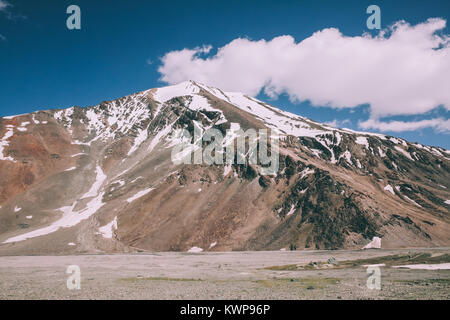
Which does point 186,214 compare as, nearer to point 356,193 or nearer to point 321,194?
point 321,194

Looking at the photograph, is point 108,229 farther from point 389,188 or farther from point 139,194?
point 389,188

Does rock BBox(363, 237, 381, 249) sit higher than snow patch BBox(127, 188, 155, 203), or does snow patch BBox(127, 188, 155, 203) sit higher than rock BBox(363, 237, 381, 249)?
snow patch BBox(127, 188, 155, 203)

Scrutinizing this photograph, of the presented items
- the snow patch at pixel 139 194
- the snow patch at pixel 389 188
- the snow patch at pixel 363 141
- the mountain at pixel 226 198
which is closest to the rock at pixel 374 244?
the mountain at pixel 226 198

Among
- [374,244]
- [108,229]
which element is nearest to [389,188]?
[374,244]

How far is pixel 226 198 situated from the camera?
119 m

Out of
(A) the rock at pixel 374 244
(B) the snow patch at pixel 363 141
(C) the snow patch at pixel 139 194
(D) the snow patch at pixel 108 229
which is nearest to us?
(A) the rock at pixel 374 244

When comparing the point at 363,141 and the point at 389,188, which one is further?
the point at 363,141

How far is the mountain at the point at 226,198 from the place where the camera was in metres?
97.4

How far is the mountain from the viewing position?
9738 centimetres

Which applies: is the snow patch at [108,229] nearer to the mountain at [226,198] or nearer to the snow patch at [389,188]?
the mountain at [226,198]

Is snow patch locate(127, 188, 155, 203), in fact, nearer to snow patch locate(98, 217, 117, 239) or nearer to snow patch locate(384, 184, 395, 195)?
snow patch locate(98, 217, 117, 239)

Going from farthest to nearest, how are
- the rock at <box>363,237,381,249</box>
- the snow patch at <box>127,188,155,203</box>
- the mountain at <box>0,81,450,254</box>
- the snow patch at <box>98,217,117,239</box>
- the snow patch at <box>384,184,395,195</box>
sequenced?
the snow patch at <box>127,188,155,203</box>, the snow patch at <box>384,184,395,195</box>, the snow patch at <box>98,217,117,239</box>, the mountain at <box>0,81,450,254</box>, the rock at <box>363,237,381,249</box>

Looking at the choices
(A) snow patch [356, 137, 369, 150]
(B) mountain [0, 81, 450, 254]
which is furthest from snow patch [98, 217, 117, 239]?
(A) snow patch [356, 137, 369, 150]

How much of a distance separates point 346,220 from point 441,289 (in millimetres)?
74190
